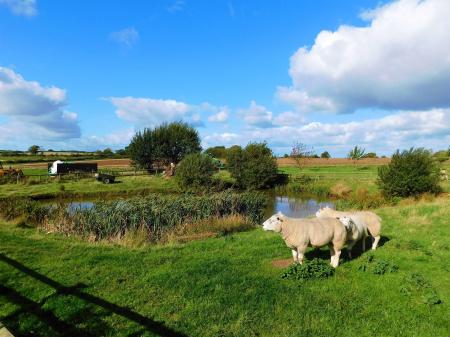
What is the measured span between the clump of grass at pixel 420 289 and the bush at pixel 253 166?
134 ft

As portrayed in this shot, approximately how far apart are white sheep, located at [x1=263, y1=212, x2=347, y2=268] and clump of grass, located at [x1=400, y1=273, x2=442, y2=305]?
1763mm

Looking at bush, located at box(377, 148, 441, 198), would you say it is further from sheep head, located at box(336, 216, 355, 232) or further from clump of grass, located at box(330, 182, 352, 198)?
sheep head, located at box(336, 216, 355, 232)

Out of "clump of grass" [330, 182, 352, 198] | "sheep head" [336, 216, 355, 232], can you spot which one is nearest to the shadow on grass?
"sheep head" [336, 216, 355, 232]

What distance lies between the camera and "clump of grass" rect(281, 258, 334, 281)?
8.66 m

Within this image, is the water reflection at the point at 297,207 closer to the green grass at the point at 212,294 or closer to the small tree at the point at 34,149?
the green grass at the point at 212,294

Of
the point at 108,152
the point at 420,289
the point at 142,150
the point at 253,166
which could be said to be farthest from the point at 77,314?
the point at 108,152

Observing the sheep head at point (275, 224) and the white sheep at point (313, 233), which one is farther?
the sheep head at point (275, 224)

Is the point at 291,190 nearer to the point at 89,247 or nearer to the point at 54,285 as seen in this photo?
the point at 89,247

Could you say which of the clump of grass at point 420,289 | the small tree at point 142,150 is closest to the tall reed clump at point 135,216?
the clump of grass at point 420,289

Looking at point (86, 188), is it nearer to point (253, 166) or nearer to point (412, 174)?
point (253, 166)

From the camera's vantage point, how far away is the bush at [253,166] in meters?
49.5

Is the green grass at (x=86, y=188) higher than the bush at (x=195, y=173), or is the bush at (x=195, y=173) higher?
the bush at (x=195, y=173)

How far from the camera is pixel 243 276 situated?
9031 millimetres

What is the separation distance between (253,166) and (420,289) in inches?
1654
